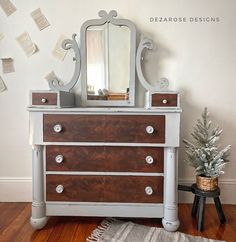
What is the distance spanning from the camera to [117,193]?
5.52 feet

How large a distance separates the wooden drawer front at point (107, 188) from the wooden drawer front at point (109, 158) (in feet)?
0.21

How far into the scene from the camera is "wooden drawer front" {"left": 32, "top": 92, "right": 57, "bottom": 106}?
5.51 ft

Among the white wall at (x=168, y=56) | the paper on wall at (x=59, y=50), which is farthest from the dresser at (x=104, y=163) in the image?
the paper on wall at (x=59, y=50)

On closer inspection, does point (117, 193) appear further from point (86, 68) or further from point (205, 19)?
point (205, 19)

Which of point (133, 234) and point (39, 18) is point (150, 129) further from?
point (39, 18)

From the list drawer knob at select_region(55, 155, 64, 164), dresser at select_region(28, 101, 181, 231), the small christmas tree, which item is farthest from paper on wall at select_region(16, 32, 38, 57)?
the small christmas tree

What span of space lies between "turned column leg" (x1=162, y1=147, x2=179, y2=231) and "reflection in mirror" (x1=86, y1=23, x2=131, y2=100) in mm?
661

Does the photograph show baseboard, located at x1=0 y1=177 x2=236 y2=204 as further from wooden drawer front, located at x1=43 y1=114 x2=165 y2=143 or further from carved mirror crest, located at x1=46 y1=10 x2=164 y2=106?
carved mirror crest, located at x1=46 y1=10 x2=164 y2=106

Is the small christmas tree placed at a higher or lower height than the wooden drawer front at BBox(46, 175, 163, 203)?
higher

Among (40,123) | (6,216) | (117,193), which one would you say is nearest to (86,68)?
(40,123)

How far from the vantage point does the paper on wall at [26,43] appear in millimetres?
2117

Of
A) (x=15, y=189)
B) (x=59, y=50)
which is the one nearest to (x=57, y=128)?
(x=59, y=50)

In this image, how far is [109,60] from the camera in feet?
6.63

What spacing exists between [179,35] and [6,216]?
6.66 feet
